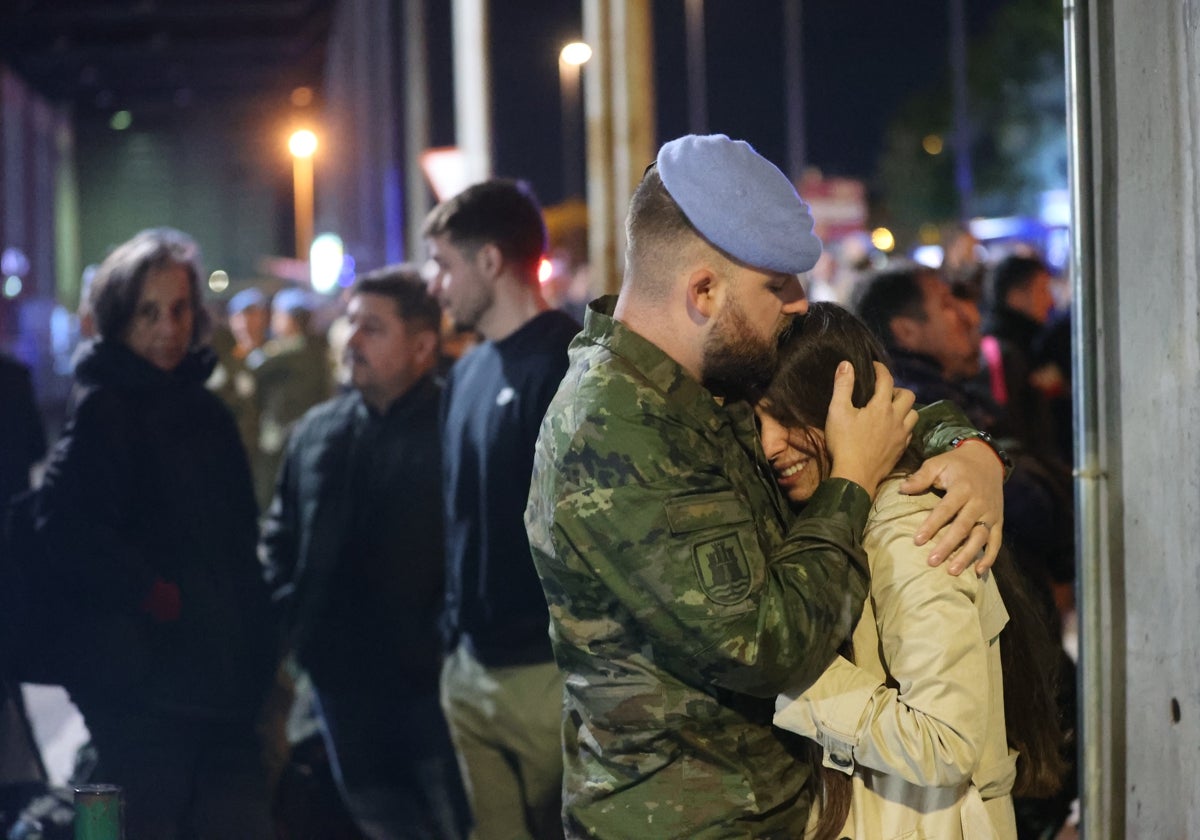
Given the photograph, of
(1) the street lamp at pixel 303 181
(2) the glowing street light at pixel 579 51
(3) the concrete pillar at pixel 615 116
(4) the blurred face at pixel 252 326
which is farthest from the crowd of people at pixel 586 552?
(1) the street lamp at pixel 303 181

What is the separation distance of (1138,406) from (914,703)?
3.80ft

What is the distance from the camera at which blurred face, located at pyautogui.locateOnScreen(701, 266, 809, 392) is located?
2742 mm

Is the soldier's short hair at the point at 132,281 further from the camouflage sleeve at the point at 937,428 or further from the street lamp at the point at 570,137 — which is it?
the street lamp at the point at 570,137

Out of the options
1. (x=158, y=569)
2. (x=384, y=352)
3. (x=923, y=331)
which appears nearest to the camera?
(x=158, y=569)

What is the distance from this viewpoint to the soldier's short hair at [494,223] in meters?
4.98

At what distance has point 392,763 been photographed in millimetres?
5719

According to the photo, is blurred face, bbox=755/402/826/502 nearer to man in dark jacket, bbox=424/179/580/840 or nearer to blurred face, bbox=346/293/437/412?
man in dark jacket, bbox=424/179/580/840

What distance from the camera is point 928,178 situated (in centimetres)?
8088

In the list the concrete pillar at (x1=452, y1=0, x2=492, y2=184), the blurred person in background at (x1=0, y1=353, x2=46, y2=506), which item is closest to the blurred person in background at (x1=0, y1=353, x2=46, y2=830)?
the blurred person in background at (x1=0, y1=353, x2=46, y2=506)

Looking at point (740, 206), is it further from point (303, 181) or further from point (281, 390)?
point (303, 181)

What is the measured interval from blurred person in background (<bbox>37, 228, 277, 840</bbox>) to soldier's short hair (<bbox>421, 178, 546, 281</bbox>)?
989mm

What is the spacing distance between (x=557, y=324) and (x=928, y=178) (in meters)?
79.2

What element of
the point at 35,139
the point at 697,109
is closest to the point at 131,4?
the point at 35,139

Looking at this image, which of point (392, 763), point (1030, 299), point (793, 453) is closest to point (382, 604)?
point (392, 763)
